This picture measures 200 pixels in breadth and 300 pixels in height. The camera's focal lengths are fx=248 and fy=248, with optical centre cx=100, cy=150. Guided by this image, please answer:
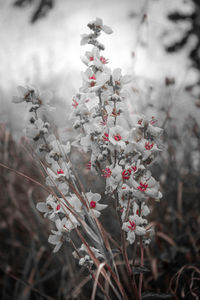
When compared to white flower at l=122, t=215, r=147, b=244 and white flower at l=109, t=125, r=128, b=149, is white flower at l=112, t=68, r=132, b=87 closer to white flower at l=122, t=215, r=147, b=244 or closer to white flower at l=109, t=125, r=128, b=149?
white flower at l=109, t=125, r=128, b=149

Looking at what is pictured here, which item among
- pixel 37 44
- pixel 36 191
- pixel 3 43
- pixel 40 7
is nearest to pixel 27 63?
pixel 37 44

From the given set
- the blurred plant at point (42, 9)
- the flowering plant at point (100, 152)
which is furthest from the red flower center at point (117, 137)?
the blurred plant at point (42, 9)

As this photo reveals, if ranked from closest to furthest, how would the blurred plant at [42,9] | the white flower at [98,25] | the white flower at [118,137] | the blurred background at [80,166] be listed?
the white flower at [118,137] < the white flower at [98,25] < the blurred background at [80,166] < the blurred plant at [42,9]

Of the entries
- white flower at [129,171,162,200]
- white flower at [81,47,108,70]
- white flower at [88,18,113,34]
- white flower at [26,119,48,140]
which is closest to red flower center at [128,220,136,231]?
white flower at [129,171,162,200]

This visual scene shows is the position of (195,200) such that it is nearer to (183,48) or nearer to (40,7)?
(40,7)

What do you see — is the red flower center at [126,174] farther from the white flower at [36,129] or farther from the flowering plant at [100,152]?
the white flower at [36,129]

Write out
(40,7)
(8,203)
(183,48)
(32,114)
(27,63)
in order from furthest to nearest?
1. (183,48)
2. (27,63)
3. (40,7)
4. (8,203)
5. (32,114)
